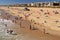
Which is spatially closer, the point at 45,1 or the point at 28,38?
the point at 28,38

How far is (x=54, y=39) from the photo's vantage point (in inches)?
626

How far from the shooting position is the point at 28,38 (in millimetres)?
16141

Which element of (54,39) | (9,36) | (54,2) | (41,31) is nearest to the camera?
(54,39)

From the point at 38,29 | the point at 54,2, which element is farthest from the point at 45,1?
the point at 38,29

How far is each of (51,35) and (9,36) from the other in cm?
318

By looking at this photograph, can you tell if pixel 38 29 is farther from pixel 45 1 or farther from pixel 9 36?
pixel 45 1

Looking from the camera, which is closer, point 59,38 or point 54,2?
point 59,38

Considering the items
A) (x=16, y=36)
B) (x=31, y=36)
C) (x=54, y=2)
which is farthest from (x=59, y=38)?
(x=54, y=2)

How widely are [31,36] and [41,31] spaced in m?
1.70

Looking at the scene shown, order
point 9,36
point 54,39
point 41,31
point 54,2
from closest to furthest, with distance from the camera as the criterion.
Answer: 1. point 54,39
2. point 9,36
3. point 41,31
4. point 54,2

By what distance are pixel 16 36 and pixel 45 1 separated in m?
25.1

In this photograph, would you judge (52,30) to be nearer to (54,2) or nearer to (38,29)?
(38,29)

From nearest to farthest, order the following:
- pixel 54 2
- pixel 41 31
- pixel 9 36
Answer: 1. pixel 9 36
2. pixel 41 31
3. pixel 54 2

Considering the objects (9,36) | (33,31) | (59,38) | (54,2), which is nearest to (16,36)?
(9,36)
